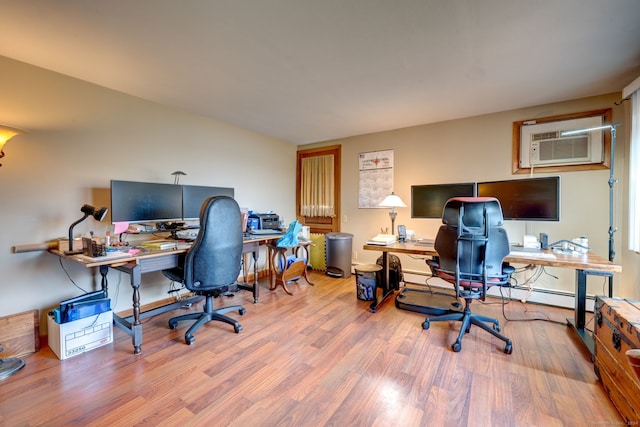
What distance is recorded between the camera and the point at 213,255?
206 cm

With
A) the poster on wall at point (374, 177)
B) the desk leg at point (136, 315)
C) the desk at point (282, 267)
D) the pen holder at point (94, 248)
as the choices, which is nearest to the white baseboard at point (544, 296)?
the poster on wall at point (374, 177)

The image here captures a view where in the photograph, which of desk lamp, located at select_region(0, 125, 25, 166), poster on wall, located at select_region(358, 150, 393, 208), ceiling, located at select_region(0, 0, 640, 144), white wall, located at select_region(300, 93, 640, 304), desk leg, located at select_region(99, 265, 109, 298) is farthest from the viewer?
poster on wall, located at select_region(358, 150, 393, 208)

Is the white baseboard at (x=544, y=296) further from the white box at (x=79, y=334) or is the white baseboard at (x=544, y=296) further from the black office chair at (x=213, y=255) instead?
the white box at (x=79, y=334)

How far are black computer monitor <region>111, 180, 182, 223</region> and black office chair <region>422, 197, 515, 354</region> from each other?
8.73 ft

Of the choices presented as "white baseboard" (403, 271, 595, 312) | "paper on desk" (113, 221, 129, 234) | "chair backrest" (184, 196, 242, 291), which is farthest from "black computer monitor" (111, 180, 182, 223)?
"white baseboard" (403, 271, 595, 312)

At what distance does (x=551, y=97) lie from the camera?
2688 millimetres

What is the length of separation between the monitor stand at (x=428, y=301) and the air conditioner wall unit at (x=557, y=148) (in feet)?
5.97

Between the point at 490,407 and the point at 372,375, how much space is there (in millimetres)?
673

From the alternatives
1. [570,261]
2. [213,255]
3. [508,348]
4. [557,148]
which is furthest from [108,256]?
[557,148]

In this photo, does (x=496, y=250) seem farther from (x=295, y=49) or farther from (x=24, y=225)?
(x=24, y=225)

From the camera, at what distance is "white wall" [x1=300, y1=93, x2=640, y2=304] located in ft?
8.57

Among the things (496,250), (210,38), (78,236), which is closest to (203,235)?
(78,236)

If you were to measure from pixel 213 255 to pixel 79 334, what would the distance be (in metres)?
1.14

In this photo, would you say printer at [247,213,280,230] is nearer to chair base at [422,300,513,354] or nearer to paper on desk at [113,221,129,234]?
paper on desk at [113,221,129,234]
